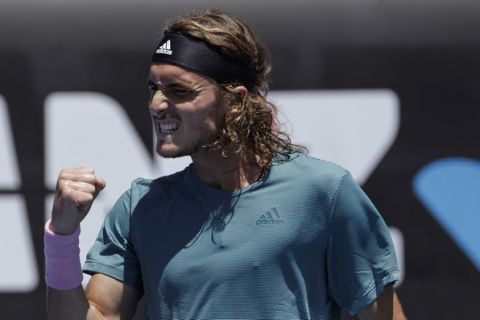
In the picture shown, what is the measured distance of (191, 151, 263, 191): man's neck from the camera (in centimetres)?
195

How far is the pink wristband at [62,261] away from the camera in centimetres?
188

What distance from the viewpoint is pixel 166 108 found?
6.23 ft

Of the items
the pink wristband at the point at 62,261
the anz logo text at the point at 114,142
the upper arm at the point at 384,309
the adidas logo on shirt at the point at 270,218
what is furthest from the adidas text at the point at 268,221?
the anz logo text at the point at 114,142

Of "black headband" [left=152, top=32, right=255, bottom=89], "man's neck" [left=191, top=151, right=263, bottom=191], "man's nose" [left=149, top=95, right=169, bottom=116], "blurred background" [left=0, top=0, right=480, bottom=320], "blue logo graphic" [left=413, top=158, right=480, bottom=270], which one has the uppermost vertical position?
"black headband" [left=152, top=32, right=255, bottom=89]

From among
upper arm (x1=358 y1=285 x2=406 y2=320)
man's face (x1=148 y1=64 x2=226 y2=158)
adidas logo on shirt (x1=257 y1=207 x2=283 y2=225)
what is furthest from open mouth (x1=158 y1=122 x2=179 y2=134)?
upper arm (x1=358 y1=285 x2=406 y2=320)

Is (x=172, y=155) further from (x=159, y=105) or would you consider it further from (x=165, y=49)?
(x=165, y=49)

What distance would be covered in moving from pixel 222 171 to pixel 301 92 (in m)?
1.43

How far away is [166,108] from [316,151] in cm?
152

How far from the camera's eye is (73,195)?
179 cm

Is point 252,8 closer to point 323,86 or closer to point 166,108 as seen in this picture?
point 323,86

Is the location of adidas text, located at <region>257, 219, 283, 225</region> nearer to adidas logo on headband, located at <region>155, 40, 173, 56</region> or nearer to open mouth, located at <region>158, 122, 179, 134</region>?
open mouth, located at <region>158, 122, 179, 134</region>

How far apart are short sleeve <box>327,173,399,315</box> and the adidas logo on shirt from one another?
10 centimetres

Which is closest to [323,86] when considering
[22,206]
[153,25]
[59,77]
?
[153,25]

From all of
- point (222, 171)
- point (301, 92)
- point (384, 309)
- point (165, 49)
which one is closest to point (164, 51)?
point (165, 49)
